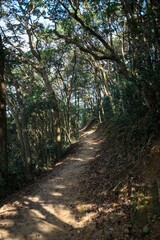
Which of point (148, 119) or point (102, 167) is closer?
point (148, 119)

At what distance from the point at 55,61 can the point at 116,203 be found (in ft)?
66.1

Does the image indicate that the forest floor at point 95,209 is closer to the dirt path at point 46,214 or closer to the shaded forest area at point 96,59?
the dirt path at point 46,214

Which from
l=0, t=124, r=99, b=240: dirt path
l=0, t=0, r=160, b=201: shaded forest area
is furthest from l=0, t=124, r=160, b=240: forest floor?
l=0, t=0, r=160, b=201: shaded forest area

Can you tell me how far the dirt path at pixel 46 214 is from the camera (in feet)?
21.7

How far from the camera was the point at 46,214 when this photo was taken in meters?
7.75

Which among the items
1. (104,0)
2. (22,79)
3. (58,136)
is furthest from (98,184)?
(22,79)

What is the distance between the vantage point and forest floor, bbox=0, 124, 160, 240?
5531 mm

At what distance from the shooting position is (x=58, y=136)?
1764 cm

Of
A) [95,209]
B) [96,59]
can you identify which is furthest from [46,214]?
[96,59]

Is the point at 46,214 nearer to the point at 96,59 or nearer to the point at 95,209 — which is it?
the point at 95,209

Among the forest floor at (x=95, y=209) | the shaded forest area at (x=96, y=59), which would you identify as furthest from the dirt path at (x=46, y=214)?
the shaded forest area at (x=96, y=59)

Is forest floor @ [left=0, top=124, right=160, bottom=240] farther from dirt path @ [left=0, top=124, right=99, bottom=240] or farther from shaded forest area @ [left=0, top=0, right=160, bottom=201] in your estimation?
shaded forest area @ [left=0, top=0, right=160, bottom=201]

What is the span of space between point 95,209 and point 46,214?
5.31 ft

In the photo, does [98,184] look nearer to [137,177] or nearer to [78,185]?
[78,185]
